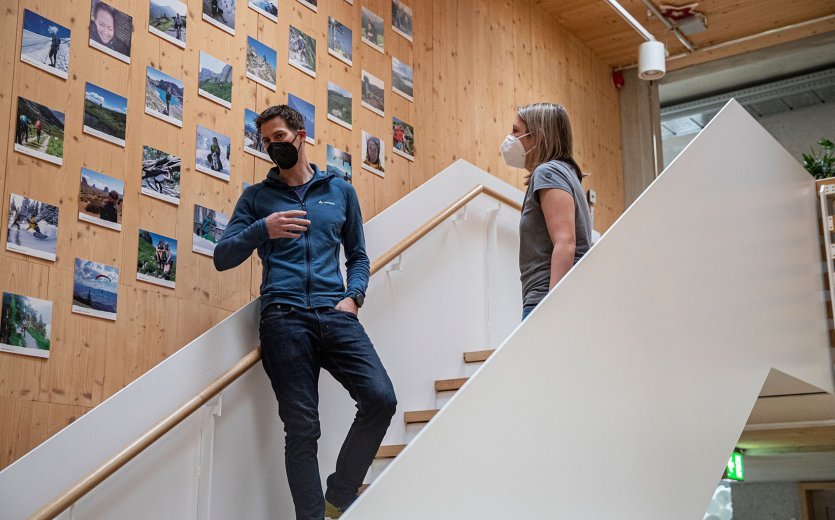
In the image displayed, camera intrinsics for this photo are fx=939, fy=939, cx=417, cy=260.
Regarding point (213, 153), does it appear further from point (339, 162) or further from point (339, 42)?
point (339, 42)

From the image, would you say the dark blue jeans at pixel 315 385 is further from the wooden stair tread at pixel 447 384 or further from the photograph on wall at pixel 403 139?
the photograph on wall at pixel 403 139

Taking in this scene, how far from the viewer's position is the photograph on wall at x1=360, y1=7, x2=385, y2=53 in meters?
5.06

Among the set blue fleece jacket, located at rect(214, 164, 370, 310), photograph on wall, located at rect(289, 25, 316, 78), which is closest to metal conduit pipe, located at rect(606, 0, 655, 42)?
photograph on wall, located at rect(289, 25, 316, 78)

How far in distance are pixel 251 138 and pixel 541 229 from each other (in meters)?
1.71

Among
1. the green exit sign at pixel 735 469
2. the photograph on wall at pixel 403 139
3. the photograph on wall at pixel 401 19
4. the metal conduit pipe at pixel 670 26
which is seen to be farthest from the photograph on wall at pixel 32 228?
the green exit sign at pixel 735 469

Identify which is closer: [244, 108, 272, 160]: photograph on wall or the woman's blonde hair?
the woman's blonde hair

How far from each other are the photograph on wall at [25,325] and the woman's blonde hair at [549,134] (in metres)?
1.73

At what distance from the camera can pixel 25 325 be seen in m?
3.11

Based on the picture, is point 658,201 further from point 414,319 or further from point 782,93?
point 782,93

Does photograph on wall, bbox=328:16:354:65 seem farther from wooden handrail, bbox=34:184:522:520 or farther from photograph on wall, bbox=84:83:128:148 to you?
wooden handrail, bbox=34:184:522:520

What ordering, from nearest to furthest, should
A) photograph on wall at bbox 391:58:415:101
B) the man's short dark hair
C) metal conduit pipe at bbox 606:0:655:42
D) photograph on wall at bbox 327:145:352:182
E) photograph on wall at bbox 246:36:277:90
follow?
1. the man's short dark hair
2. photograph on wall at bbox 246:36:277:90
3. photograph on wall at bbox 327:145:352:182
4. photograph on wall at bbox 391:58:415:101
5. metal conduit pipe at bbox 606:0:655:42

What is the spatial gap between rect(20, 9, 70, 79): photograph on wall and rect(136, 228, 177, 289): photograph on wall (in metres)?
0.67

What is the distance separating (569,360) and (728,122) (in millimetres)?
1918

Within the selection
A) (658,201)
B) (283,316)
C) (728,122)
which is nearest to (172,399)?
(283,316)
